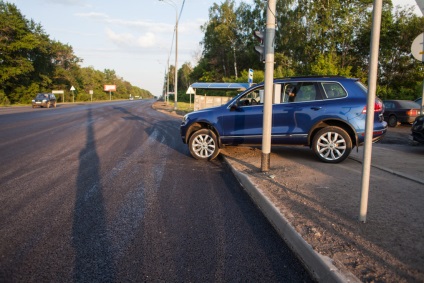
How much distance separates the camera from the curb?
268 centimetres

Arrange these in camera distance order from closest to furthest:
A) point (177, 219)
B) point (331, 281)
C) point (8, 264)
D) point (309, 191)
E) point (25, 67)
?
point (331, 281) < point (8, 264) < point (177, 219) < point (309, 191) < point (25, 67)

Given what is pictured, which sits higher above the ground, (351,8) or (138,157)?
(351,8)

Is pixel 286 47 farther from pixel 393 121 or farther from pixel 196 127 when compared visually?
pixel 196 127

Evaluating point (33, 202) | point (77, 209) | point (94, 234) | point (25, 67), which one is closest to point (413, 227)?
point (94, 234)

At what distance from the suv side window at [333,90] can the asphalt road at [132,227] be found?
3048mm

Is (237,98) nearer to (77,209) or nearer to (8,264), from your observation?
(77,209)

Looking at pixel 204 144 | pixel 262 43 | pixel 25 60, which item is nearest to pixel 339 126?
pixel 262 43

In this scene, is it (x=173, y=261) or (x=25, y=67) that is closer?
(x=173, y=261)

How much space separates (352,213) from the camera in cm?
414

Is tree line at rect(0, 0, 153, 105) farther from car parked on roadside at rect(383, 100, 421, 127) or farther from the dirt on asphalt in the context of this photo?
the dirt on asphalt

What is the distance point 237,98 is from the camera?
8180 mm

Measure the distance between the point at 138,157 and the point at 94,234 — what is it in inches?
190

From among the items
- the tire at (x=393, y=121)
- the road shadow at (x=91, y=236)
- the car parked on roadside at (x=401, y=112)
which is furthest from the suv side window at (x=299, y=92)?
the tire at (x=393, y=121)

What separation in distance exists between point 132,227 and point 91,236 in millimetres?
476
